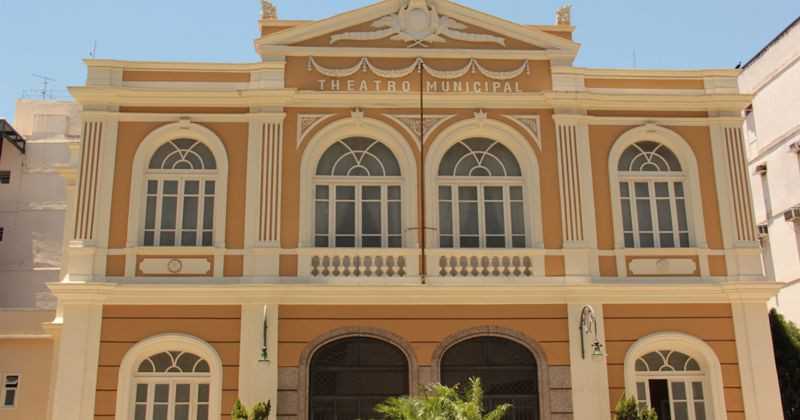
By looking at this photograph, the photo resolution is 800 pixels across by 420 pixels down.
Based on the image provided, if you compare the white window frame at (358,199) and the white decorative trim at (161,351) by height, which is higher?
the white window frame at (358,199)

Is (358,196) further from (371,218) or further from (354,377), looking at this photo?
(354,377)

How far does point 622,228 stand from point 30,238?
841 inches

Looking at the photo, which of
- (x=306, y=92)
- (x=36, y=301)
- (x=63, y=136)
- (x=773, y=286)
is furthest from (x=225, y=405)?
(x=63, y=136)

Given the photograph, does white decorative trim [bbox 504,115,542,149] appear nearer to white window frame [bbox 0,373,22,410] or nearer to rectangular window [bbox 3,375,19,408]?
white window frame [bbox 0,373,22,410]

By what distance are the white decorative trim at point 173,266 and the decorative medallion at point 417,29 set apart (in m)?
5.51

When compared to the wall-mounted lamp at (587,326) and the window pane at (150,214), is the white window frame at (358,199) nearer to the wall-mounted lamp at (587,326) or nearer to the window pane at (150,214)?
the window pane at (150,214)

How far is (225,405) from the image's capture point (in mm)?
16609

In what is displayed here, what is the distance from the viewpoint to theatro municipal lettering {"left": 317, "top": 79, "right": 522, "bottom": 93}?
18.6 meters

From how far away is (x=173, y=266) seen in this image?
17344 mm

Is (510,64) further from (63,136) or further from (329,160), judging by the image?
(63,136)

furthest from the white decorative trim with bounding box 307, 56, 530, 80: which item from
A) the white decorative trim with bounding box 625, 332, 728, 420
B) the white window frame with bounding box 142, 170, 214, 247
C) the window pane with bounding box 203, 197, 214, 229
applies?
the white decorative trim with bounding box 625, 332, 728, 420

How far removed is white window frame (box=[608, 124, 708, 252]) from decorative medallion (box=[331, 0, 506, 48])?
134 inches

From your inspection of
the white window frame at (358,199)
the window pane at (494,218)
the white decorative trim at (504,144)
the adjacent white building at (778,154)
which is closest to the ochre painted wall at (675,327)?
the white decorative trim at (504,144)

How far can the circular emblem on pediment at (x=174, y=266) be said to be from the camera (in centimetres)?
1733
